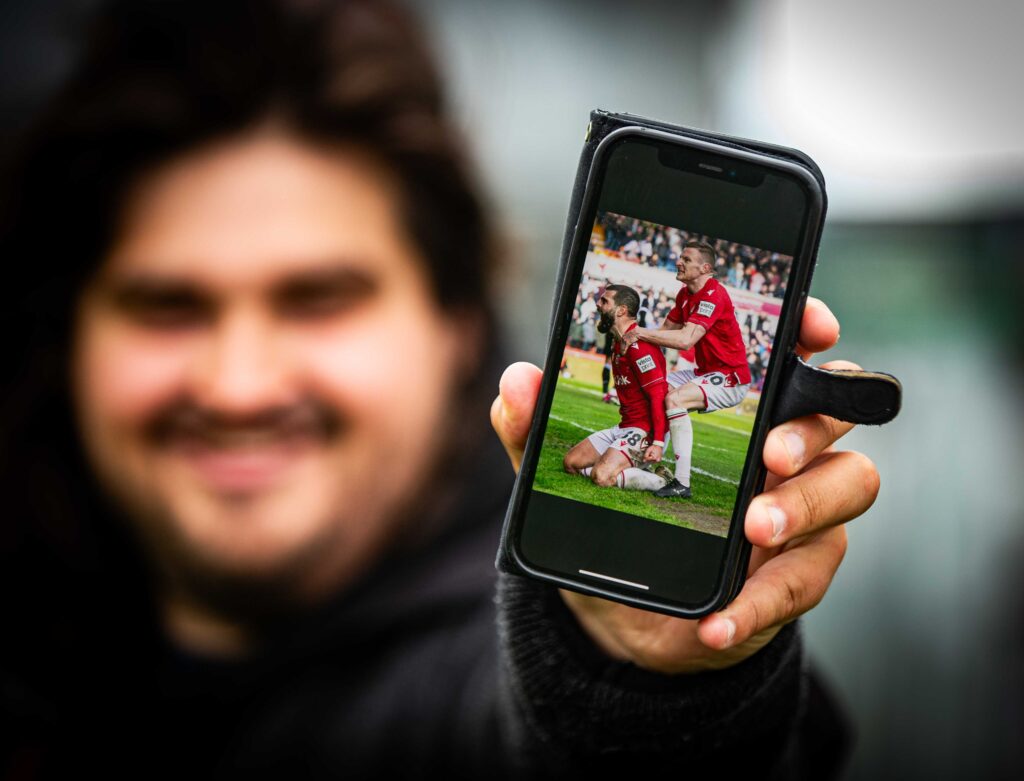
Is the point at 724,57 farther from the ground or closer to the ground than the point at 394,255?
farther from the ground

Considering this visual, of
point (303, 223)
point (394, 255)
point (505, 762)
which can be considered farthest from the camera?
point (394, 255)

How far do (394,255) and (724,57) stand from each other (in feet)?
15.5

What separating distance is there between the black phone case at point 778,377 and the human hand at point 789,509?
3 cm

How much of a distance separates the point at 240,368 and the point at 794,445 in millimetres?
1622

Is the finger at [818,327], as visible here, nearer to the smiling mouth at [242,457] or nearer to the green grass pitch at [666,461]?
the green grass pitch at [666,461]

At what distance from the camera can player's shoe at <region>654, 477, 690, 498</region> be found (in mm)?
982

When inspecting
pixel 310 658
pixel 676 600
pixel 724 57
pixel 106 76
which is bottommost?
pixel 310 658

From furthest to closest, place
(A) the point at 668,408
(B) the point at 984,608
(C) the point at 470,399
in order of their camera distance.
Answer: (B) the point at 984,608 < (C) the point at 470,399 < (A) the point at 668,408

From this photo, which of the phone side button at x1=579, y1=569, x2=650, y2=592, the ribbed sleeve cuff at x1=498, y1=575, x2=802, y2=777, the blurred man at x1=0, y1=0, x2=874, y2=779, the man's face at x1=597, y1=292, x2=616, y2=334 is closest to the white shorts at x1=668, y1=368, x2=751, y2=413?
the man's face at x1=597, y1=292, x2=616, y2=334

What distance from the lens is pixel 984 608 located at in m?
3.48

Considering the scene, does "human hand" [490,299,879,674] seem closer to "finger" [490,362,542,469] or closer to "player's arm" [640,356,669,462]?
"finger" [490,362,542,469]

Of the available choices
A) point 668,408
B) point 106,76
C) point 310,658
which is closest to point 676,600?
point 668,408

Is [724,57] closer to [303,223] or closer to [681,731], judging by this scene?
[303,223]

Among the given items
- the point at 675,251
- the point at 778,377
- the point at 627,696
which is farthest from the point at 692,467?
the point at 627,696
